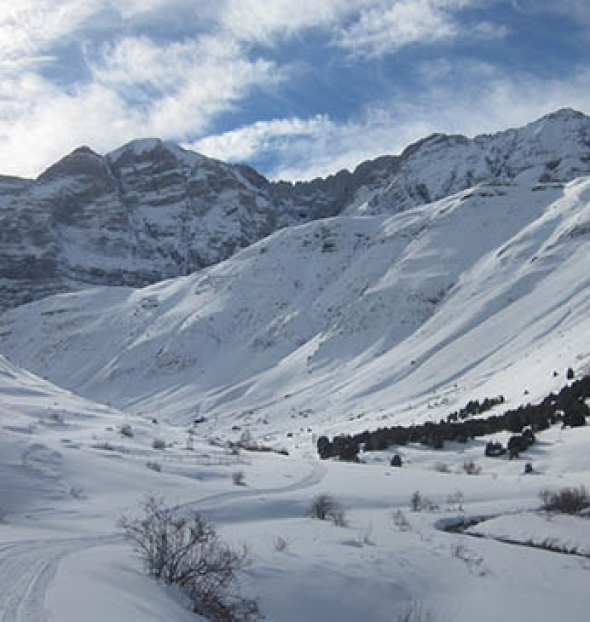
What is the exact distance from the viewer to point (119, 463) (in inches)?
687

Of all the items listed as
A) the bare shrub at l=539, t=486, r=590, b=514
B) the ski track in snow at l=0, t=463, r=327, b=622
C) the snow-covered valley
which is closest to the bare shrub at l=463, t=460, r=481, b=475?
the snow-covered valley

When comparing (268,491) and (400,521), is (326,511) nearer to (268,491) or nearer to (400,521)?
(400,521)

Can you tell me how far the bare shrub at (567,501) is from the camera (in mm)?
17781

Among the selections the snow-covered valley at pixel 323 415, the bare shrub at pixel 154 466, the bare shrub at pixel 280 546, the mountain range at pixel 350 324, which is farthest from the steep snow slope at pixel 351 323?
the bare shrub at pixel 280 546

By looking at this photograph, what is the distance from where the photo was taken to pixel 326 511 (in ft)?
52.5

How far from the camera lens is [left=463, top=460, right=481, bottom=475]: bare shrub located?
86.9 feet

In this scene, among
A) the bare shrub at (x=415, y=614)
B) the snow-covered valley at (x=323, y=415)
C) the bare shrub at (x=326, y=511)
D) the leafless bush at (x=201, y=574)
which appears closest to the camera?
the leafless bush at (x=201, y=574)

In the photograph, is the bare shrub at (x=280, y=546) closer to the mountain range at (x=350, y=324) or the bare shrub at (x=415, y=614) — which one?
the bare shrub at (x=415, y=614)

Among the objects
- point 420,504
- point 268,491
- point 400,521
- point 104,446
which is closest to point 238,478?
point 268,491

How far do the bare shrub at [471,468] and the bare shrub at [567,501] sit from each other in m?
7.59

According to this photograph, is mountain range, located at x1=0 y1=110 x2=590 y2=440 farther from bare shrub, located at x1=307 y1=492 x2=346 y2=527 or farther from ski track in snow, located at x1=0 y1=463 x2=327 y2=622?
ski track in snow, located at x1=0 y1=463 x2=327 y2=622

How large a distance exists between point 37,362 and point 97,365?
18122 millimetres

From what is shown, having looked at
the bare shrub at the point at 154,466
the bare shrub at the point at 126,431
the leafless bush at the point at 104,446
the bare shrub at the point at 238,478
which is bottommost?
the bare shrub at the point at 238,478

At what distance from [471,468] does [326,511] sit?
12.7 metres
